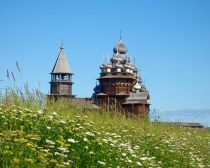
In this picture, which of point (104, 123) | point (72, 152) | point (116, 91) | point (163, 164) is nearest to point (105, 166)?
point (72, 152)

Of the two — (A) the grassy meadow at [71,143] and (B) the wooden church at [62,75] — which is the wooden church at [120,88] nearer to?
(B) the wooden church at [62,75]

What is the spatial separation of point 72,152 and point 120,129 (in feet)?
14.7

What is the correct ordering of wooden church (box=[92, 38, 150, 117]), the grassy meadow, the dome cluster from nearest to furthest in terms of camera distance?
the grassy meadow
wooden church (box=[92, 38, 150, 117])
the dome cluster

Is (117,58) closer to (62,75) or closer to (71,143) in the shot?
(62,75)

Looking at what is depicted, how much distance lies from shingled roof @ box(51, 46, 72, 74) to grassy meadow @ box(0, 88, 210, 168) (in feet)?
160

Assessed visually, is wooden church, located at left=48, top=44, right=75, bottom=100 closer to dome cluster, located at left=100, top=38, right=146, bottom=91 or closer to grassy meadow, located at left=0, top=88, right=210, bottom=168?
dome cluster, located at left=100, top=38, right=146, bottom=91

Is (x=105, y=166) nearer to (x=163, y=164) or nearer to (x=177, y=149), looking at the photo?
(x=163, y=164)

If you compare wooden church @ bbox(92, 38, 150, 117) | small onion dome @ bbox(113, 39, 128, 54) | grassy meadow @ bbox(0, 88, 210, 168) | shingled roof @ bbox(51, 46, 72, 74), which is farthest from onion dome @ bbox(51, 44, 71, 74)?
grassy meadow @ bbox(0, 88, 210, 168)

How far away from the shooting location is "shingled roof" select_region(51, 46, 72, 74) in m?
62.1

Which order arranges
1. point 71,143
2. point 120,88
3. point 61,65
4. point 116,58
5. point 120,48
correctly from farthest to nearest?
point 120,48 → point 61,65 → point 116,58 → point 120,88 → point 71,143

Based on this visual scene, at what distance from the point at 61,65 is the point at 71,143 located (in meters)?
55.8

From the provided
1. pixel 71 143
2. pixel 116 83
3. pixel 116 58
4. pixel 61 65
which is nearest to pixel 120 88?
pixel 116 83

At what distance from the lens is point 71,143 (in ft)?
24.0

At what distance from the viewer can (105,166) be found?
6.79 meters
